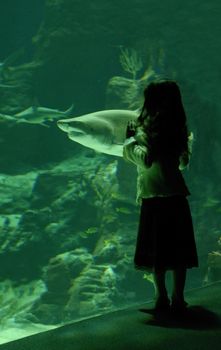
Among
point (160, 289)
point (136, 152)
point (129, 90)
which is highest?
point (129, 90)

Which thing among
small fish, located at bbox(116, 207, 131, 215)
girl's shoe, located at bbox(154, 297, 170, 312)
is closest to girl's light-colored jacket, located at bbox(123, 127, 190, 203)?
girl's shoe, located at bbox(154, 297, 170, 312)

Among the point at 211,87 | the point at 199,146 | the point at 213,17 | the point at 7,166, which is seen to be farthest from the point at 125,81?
the point at 213,17

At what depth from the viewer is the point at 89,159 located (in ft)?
42.0

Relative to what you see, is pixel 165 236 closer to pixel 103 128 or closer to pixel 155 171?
pixel 155 171

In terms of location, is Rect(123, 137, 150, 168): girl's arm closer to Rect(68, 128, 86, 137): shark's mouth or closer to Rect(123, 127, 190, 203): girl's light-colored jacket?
Rect(123, 127, 190, 203): girl's light-colored jacket

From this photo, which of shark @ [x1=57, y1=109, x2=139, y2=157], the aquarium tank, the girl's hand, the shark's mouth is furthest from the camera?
the aquarium tank

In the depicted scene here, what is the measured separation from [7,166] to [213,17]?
346 inches

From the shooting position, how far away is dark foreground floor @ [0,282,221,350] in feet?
6.33

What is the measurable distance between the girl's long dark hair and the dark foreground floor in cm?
98

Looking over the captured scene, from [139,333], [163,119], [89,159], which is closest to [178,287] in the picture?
[139,333]

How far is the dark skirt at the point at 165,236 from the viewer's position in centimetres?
250

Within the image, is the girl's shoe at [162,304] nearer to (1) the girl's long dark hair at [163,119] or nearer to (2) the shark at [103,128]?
(1) the girl's long dark hair at [163,119]

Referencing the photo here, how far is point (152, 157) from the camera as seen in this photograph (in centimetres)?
255

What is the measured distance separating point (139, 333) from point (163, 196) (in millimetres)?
839
